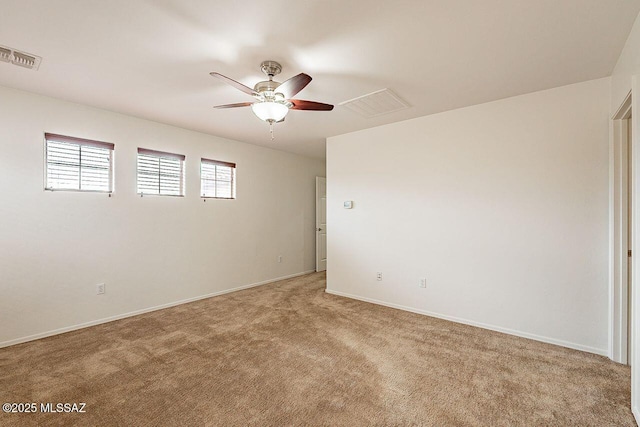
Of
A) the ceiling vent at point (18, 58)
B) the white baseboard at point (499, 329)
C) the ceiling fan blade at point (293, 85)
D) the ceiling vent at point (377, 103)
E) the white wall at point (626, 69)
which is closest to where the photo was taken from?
the white wall at point (626, 69)

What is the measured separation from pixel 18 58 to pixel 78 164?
4.13 feet

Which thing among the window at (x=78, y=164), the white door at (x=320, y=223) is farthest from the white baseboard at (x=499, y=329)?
the window at (x=78, y=164)

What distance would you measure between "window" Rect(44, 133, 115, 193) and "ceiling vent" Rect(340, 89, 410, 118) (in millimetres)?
3005

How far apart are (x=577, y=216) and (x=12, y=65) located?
534 cm

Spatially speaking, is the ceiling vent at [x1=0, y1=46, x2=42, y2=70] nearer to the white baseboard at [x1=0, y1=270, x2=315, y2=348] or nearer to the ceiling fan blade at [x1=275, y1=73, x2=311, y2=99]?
the ceiling fan blade at [x1=275, y1=73, x2=311, y2=99]

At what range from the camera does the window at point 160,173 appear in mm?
3727

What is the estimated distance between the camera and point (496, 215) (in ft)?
10.2

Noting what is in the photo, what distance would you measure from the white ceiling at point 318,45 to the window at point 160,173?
84 centimetres

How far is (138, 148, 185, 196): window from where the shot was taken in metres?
3.73

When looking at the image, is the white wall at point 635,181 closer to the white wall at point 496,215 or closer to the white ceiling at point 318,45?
the white ceiling at point 318,45

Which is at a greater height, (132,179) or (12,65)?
(12,65)

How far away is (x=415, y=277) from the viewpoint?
3.72 meters

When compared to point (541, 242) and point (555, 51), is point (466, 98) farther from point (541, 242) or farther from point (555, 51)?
point (541, 242)

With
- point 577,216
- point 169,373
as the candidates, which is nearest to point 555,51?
point 577,216
